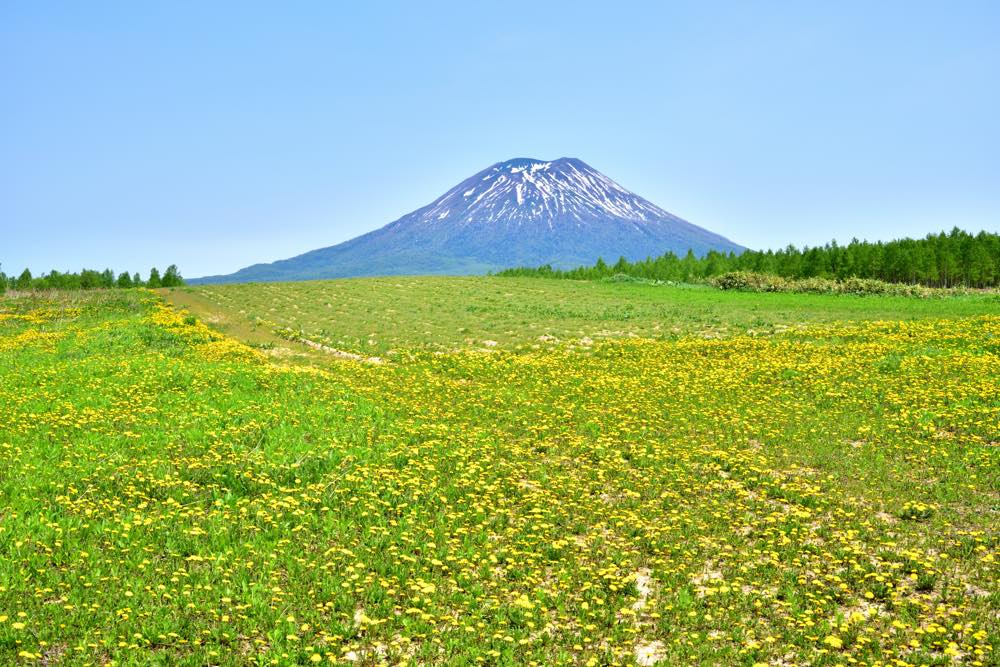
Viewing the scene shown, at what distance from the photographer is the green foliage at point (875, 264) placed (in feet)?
380

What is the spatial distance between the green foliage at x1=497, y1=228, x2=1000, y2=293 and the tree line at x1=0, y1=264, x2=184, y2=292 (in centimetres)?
7107

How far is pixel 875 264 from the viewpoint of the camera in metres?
119

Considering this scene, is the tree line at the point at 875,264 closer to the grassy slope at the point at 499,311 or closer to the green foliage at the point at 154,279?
the grassy slope at the point at 499,311

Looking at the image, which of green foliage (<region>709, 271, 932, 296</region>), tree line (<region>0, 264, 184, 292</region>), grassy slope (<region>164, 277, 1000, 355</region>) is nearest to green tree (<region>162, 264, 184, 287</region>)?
tree line (<region>0, 264, 184, 292</region>)

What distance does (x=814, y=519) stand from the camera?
1227cm

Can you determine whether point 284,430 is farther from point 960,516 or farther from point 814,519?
point 960,516

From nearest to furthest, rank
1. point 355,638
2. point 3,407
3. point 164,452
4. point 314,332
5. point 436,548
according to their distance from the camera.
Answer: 1. point 355,638
2. point 436,548
3. point 164,452
4. point 3,407
5. point 314,332

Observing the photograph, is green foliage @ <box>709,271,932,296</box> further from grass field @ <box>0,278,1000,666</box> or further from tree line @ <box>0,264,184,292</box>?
tree line @ <box>0,264,184,292</box>

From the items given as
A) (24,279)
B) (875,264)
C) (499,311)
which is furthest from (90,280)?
(875,264)

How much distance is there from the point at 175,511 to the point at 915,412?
1954cm

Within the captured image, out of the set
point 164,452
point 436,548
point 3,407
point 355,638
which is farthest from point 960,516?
point 3,407

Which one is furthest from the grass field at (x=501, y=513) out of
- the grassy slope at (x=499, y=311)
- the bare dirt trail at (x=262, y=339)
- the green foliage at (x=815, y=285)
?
the green foliage at (x=815, y=285)

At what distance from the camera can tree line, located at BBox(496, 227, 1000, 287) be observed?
380ft

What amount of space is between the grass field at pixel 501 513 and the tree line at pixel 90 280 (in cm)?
10088
